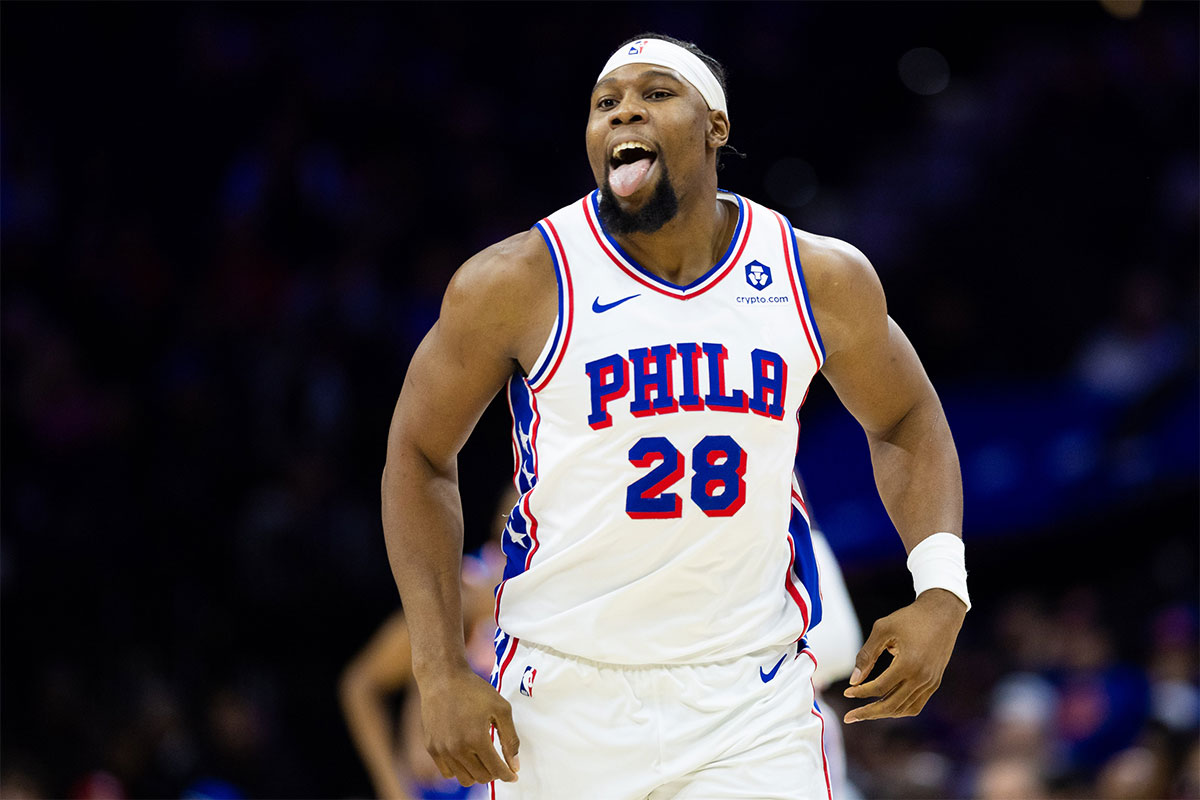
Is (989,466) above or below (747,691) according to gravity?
above

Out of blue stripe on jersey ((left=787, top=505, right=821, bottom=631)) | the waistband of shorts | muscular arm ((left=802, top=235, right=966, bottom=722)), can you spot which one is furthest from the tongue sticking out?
the waistband of shorts

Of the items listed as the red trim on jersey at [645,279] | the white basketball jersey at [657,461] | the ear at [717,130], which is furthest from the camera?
the ear at [717,130]

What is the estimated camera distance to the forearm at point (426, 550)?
10.4 feet

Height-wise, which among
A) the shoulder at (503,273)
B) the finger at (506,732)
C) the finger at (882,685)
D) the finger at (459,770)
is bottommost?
the finger at (459,770)

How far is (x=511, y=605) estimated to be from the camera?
3.38 meters

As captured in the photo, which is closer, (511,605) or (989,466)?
(511,605)

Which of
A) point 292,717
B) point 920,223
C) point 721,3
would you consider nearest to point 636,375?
point 292,717

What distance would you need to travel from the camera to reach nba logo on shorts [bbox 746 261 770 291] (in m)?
3.37

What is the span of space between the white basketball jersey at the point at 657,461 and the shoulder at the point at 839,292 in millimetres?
57

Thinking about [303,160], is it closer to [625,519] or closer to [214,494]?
[214,494]

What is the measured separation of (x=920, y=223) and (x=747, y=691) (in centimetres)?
791

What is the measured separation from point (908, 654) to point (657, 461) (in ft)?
2.32

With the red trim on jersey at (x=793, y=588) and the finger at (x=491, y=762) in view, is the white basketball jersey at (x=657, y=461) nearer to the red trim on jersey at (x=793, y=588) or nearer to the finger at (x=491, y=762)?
the red trim on jersey at (x=793, y=588)

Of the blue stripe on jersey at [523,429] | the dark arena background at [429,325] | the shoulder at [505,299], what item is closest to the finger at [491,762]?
the blue stripe on jersey at [523,429]
